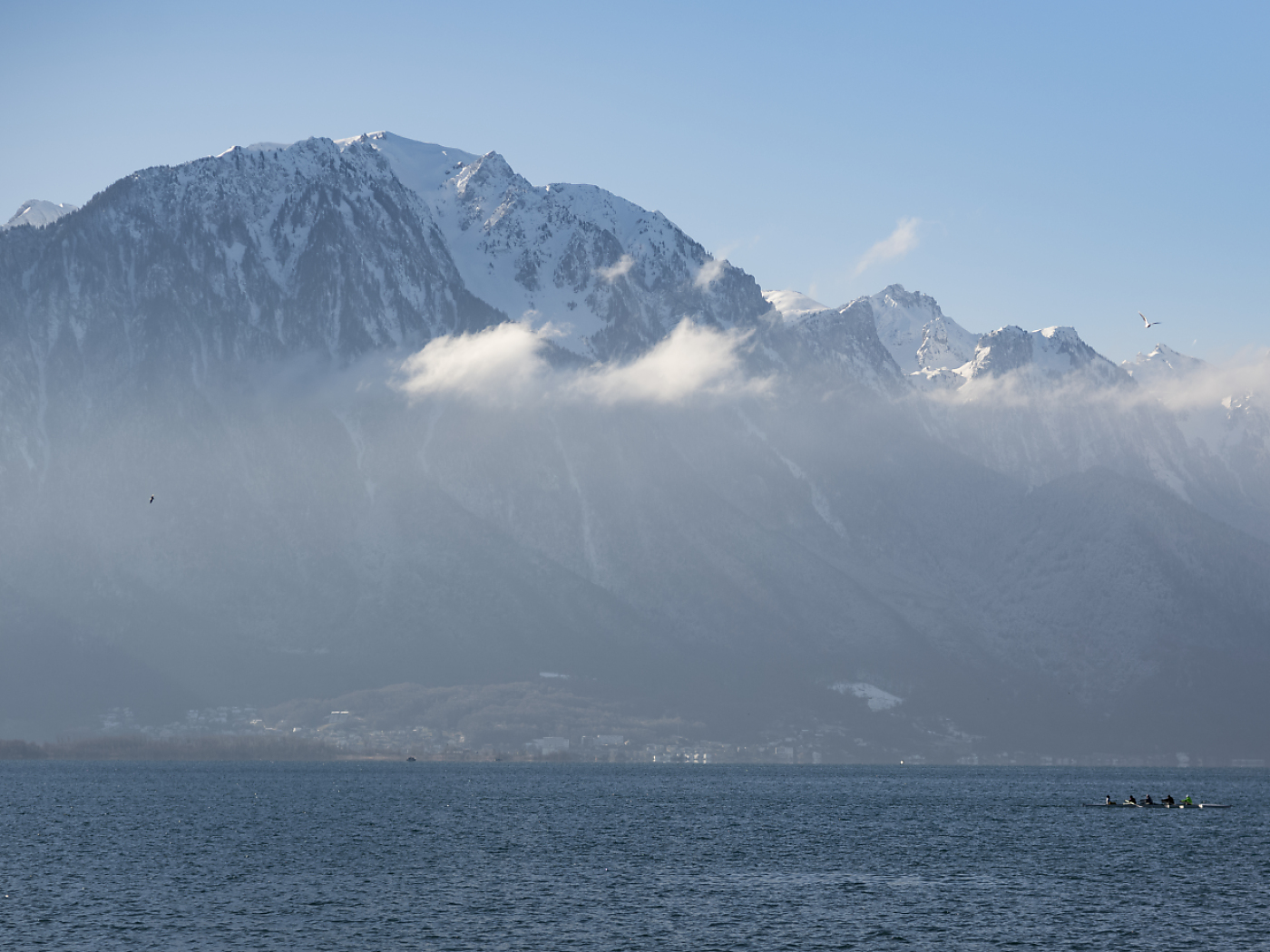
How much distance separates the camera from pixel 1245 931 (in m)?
127

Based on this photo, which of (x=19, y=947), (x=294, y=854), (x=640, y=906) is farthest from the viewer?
(x=294, y=854)

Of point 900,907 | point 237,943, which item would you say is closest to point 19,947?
point 237,943

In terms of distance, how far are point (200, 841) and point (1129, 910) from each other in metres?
120

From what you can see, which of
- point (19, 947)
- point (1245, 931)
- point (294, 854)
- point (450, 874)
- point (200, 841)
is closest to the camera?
point (19, 947)

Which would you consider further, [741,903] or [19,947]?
[741,903]

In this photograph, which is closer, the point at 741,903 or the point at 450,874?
the point at 741,903

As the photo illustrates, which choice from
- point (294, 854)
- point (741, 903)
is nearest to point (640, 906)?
point (741, 903)

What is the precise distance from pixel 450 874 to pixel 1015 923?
61.2 m

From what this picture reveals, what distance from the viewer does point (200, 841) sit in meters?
196

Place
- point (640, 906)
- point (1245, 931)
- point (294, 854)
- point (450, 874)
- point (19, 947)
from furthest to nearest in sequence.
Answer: point (294, 854)
point (450, 874)
point (640, 906)
point (1245, 931)
point (19, 947)

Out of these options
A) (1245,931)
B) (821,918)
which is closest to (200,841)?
(821,918)

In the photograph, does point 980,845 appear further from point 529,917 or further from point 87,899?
point 87,899

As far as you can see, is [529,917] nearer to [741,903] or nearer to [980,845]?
[741,903]

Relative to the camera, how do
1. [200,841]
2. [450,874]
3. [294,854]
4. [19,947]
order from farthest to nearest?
[200,841] → [294,854] → [450,874] → [19,947]
